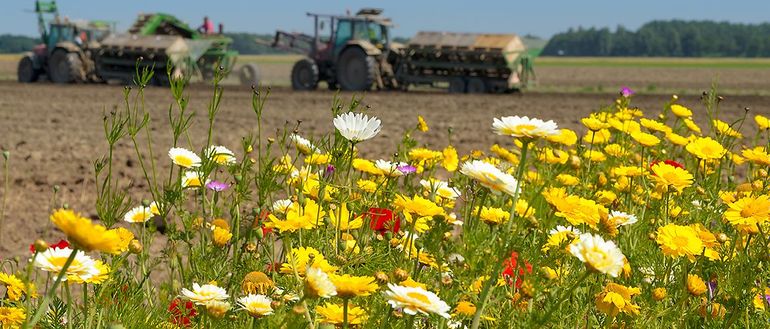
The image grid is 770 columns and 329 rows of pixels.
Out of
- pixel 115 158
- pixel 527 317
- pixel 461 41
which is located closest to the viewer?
pixel 527 317

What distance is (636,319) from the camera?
81.8 inches

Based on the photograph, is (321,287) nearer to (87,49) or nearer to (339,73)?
(339,73)

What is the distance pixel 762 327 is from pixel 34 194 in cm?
616

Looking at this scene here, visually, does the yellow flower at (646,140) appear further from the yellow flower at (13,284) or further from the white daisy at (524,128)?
the yellow flower at (13,284)

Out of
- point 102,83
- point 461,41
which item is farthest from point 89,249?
point 102,83

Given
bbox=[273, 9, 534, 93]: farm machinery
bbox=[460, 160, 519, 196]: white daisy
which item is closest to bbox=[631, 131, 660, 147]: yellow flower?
bbox=[460, 160, 519, 196]: white daisy

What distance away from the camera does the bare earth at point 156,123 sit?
23.1 ft

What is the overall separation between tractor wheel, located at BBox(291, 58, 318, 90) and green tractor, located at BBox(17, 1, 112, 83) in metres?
6.14

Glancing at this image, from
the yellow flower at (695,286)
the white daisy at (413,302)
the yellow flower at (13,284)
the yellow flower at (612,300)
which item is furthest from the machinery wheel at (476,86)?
the white daisy at (413,302)

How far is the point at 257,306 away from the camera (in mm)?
1597

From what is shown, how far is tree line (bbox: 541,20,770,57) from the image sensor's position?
124 metres

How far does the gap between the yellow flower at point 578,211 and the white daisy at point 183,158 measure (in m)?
0.95

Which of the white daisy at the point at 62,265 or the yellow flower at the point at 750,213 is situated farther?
the yellow flower at the point at 750,213

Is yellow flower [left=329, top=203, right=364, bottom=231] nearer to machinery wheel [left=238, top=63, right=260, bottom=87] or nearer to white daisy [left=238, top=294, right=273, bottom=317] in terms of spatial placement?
white daisy [left=238, top=294, right=273, bottom=317]
